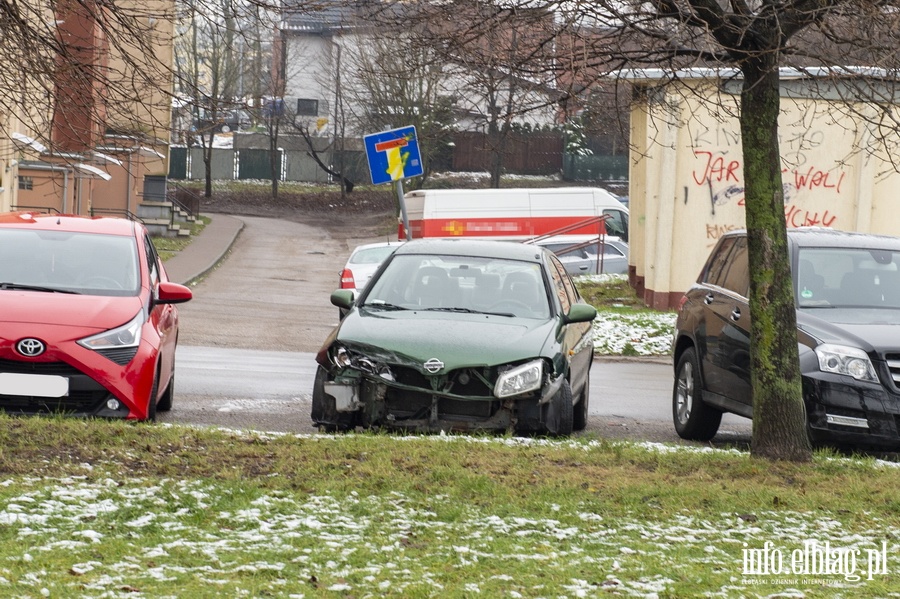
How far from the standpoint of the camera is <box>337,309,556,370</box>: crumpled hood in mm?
8430

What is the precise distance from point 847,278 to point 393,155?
287 inches

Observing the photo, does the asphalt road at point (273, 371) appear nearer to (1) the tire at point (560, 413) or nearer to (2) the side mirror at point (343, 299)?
(2) the side mirror at point (343, 299)

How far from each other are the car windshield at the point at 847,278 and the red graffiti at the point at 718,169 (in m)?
10.6

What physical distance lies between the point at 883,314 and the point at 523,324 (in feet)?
8.81

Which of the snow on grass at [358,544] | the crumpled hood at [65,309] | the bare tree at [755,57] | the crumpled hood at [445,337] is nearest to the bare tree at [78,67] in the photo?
the crumpled hood at [65,309]

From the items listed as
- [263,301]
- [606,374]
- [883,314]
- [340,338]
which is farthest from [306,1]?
[263,301]

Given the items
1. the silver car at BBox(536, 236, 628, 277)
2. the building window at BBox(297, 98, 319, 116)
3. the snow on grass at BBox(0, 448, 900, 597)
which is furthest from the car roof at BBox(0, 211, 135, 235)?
the building window at BBox(297, 98, 319, 116)

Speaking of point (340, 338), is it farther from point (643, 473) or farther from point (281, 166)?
point (281, 166)

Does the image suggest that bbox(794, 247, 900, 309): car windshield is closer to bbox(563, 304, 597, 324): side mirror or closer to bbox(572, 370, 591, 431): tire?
bbox(563, 304, 597, 324): side mirror

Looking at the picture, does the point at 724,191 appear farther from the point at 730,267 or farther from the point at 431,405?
the point at 431,405

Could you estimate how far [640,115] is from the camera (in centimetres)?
2242

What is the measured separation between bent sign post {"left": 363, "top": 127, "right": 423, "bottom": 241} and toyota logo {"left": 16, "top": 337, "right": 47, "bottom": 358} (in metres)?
7.84

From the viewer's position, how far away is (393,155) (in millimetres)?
15812

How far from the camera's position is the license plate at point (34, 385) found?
8.21m
